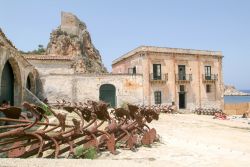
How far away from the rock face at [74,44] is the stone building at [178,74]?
22.7 feet

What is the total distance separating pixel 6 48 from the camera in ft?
39.6

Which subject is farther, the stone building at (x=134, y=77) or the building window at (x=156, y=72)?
the building window at (x=156, y=72)

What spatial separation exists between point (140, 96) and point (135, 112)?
22.8 meters

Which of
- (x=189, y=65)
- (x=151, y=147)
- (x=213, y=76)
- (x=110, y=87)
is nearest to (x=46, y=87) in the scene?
(x=110, y=87)

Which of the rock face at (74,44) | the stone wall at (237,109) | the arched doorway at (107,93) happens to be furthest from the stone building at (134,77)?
the stone wall at (237,109)

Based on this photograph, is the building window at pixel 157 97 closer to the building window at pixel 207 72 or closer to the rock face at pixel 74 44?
the building window at pixel 207 72

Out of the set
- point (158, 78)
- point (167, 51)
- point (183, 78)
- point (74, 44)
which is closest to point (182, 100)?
point (183, 78)

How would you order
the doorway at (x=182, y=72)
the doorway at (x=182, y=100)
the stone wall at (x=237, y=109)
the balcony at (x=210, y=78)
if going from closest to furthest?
the doorway at (x=182, y=72), the doorway at (x=182, y=100), the balcony at (x=210, y=78), the stone wall at (x=237, y=109)

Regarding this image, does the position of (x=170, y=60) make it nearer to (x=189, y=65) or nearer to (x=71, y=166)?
(x=189, y=65)

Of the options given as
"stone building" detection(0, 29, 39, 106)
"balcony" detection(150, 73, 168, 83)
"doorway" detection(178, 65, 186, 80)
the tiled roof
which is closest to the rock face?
the tiled roof

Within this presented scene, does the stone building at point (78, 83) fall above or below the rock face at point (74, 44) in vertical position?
below

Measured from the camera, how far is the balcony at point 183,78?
33.9 m

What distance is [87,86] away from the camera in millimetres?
29312

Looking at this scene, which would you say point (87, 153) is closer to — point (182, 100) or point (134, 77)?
point (134, 77)
